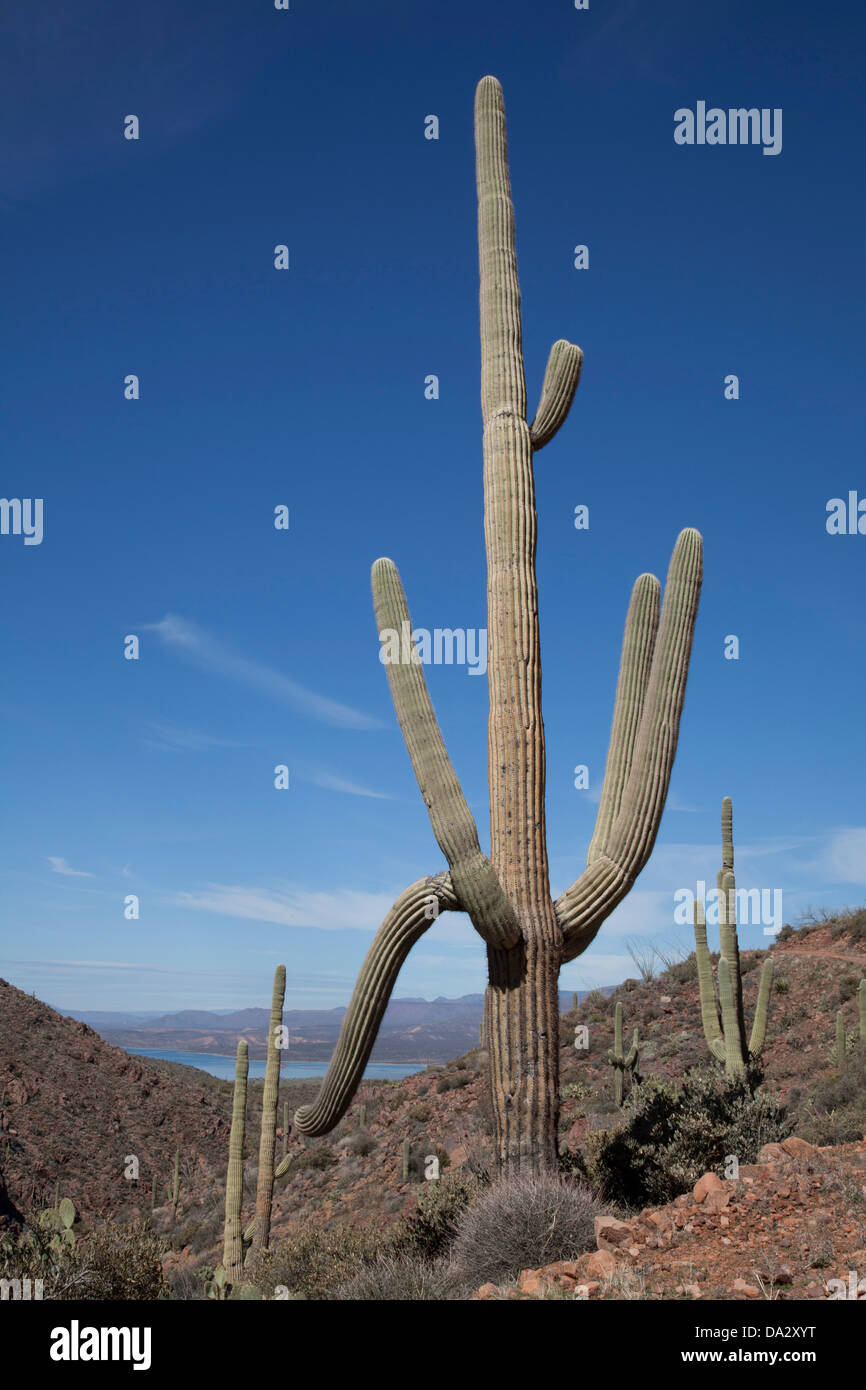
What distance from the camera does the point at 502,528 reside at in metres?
8.10

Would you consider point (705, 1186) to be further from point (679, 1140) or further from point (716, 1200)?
point (679, 1140)

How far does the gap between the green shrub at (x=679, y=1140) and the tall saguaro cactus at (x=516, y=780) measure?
7.61 ft

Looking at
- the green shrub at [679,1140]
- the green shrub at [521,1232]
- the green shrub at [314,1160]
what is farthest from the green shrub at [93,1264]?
the green shrub at [314,1160]

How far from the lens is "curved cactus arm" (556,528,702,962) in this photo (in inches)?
303

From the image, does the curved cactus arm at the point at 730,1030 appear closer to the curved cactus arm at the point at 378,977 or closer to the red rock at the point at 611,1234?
the red rock at the point at 611,1234

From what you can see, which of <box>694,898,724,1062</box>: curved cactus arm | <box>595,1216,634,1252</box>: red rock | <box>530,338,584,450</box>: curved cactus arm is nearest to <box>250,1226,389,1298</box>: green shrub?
<box>595,1216,634,1252</box>: red rock

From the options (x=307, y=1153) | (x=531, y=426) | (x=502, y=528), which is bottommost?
(x=307, y=1153)

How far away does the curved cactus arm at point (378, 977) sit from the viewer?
7.46 meters

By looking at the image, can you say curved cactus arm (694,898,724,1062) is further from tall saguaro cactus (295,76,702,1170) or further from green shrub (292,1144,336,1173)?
green shrub (292,1144,336,1173)

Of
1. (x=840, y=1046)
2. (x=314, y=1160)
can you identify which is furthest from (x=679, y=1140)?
(x=314, y=1160)

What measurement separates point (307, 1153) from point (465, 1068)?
5049 millimetres
